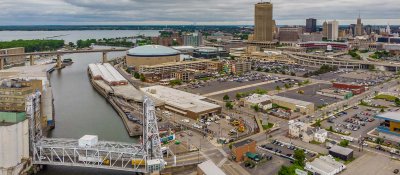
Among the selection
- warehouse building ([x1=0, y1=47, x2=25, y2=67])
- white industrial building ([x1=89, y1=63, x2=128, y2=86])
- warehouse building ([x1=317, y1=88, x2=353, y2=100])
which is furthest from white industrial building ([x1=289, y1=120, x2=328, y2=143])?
warehouse building ([x1=0, y1=47, x2=25, y2=67])

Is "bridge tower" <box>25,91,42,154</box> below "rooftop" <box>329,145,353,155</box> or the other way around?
the other way around

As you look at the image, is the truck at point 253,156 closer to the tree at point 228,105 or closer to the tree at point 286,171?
the tree at point 286,171

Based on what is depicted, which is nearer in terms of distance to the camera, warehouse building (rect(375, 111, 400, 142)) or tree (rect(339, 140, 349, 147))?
tree (rect(339, 140, 349, 147))

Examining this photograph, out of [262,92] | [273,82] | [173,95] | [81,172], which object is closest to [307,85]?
[273,82]

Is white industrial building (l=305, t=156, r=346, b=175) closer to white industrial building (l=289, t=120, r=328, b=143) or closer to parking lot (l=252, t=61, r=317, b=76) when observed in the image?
white industrial building (l=289, t=120, r=328, b=143)

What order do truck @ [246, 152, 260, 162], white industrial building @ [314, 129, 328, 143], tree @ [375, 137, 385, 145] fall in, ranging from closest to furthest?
truck @ [246, 152, 260, 162]
tree @ [375, 137, 385, 145]
white industrial building @ [314, 129, 328, 143]

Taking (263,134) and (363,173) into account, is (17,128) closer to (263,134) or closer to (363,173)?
(263,134)

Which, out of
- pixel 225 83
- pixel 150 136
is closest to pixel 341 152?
pixel 150 136
